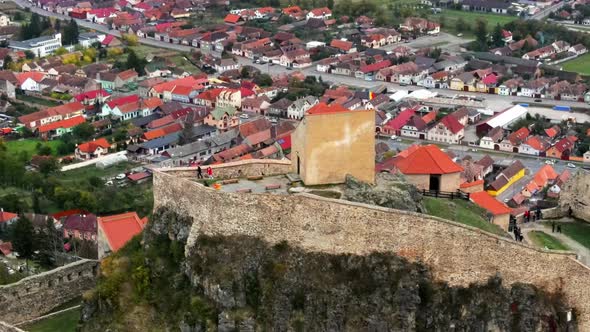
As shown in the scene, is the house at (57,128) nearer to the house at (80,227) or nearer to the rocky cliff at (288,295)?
the house at (80,227)

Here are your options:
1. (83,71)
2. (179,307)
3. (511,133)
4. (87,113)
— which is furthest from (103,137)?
(179,307)

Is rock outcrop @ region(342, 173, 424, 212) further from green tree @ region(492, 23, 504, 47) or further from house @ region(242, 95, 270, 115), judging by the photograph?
green tree @ region(492, 23, 504, 47)

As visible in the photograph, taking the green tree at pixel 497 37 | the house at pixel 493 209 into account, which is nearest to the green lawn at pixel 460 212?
the house at pixel 493 209

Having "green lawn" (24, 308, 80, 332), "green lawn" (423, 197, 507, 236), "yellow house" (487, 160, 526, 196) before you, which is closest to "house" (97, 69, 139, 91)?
"yellow house" (487, 160, 526, 196)

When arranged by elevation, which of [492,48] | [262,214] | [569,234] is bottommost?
[492,48]

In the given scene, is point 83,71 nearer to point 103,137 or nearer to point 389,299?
point 103,137
